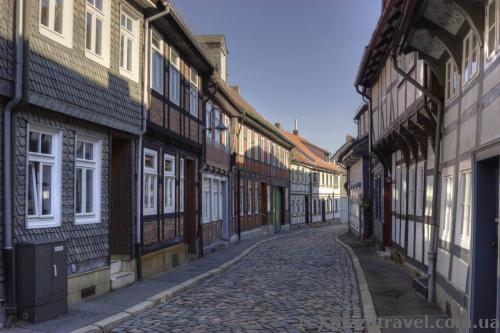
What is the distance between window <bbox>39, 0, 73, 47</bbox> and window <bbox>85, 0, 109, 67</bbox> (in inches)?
27.4

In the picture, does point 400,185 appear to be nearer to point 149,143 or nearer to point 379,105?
point 379,105

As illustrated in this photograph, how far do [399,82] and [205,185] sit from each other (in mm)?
8575

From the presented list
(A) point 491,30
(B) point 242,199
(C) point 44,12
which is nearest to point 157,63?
(C) point 44,12

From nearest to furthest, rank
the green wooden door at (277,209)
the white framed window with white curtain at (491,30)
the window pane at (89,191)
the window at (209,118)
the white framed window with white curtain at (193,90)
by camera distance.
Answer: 1. the white framed window with white curtain at (491,30)
2. the window pane at (89,191)
3. the white framed window with white curtain at (193,90)
4. the window at (209,118)
5. the green wooden door at (277,209)

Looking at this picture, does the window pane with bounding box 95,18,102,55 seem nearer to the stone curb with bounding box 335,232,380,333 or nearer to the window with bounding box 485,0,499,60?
the stone curb with bounding box 335,232,380,333

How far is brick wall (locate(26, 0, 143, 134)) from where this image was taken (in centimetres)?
841

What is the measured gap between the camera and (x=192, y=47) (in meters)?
15.8

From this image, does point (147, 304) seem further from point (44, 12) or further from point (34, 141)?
point (44, 12)

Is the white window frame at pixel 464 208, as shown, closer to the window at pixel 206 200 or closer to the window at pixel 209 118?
the window at pixel 209 118

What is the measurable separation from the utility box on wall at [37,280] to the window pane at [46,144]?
1432 millimetres

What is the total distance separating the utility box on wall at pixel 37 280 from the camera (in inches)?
309

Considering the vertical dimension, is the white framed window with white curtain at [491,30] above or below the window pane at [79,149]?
above

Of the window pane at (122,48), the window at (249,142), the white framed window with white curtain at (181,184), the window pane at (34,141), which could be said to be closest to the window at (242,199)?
the window at (249,142)

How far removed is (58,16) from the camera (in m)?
9.12
